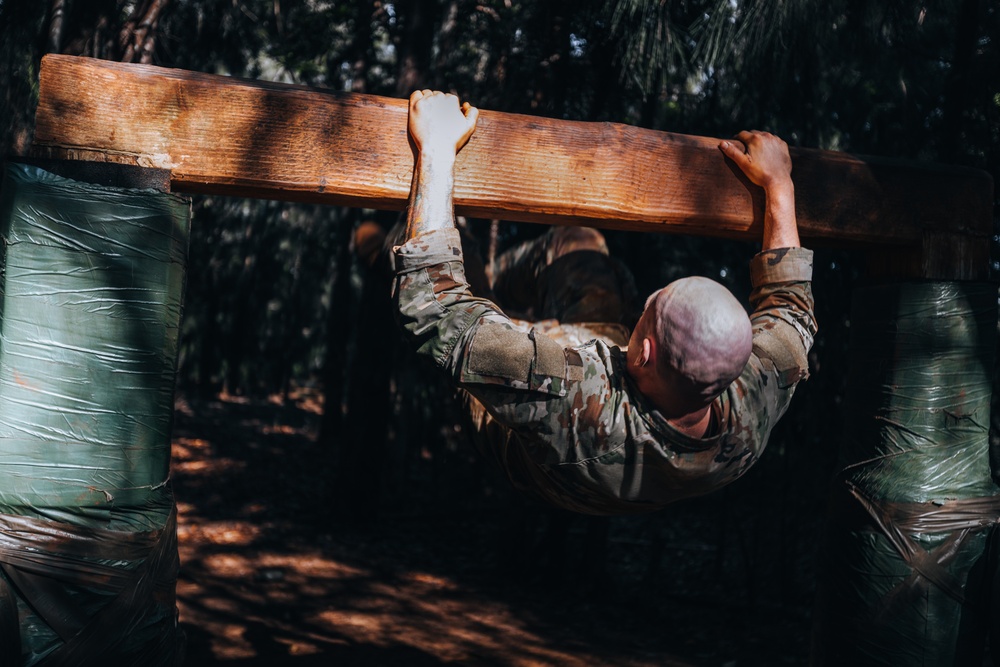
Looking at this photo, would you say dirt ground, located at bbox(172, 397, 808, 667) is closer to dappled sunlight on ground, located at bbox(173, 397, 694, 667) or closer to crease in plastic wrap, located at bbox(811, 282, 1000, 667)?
dappled sunlight on ground, located at bbox(173, 397, 694, 667)

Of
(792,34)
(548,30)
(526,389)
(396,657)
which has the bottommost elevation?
(396,657)

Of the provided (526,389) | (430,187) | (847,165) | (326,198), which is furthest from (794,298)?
(326,198)

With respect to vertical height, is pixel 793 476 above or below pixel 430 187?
below

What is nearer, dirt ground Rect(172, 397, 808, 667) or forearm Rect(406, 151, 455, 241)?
forearm Rect(406, 151, 455, 241)

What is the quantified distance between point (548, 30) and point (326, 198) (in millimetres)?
3963

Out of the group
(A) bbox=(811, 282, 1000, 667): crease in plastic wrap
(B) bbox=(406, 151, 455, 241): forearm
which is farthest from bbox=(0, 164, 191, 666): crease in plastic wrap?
(A) bbox=(811, 282, 1000, 667): crease in plastic wrap

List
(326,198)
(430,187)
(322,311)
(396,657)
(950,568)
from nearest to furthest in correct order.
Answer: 1. (430,187)
2. (326,198)
3. (950,568)
4. (396,657)
5. (322,311)

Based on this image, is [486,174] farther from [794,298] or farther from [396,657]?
[396,657]

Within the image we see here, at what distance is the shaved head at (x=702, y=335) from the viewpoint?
203 centimetres

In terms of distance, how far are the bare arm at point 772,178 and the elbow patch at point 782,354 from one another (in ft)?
0.96

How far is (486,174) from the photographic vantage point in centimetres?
242

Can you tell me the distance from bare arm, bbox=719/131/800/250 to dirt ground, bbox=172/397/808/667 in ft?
11.5

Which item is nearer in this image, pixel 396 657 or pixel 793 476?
pixel 396 657

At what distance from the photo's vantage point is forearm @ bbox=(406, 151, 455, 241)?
2.22m
